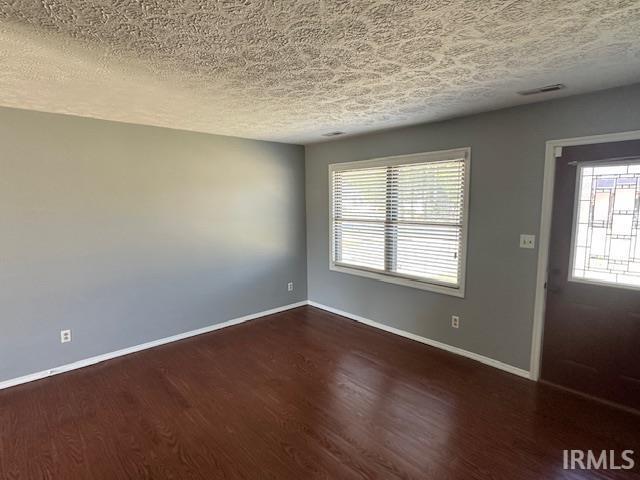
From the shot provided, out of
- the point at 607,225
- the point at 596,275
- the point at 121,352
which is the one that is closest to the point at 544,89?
the point at 607,225

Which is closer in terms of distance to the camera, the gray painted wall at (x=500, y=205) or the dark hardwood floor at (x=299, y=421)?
the dark hardwood floor at (x=299, y=421)

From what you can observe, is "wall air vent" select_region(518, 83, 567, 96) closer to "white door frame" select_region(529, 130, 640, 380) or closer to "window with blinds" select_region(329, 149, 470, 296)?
"white door frame" select_region(529, 130, 640, 380)

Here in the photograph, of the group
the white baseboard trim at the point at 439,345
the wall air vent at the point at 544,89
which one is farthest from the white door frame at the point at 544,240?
the wall air vent at the point at 544,89

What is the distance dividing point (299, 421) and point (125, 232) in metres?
2.52

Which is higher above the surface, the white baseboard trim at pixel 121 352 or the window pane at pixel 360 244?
the window pane at pixel 360 244

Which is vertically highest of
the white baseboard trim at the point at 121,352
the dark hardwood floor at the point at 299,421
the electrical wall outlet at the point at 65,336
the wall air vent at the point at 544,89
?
the wall air vent at the point at 544,89

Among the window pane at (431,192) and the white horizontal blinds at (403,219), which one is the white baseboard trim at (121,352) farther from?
the window pane at (431,192)

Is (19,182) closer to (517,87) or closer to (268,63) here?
(268,63)

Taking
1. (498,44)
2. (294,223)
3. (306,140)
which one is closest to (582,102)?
(498,44)

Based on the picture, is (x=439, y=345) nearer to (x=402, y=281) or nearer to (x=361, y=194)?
(x=402, y=281)

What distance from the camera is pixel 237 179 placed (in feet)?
13.6
